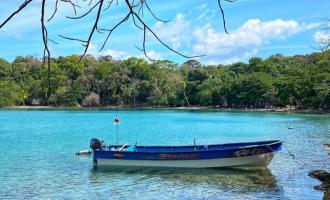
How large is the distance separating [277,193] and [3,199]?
896cm

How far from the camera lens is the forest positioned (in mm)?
94062

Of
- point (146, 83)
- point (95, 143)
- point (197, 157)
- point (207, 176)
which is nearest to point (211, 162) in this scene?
point (197, 157)

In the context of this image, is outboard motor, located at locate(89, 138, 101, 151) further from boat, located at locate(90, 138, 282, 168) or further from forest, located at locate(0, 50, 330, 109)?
forest, located at locate(0, 50, 330, 109)

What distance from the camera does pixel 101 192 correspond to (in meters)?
15.5

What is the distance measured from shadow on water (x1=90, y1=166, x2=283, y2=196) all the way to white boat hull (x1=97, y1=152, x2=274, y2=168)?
27 cm

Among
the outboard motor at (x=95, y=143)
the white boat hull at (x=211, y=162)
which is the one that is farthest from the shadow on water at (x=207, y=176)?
the outboard motor at (x=95, y=143)

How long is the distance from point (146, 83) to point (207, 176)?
91.0 m

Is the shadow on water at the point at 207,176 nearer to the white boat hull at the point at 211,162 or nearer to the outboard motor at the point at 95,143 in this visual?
the white boat hull at the point at 211,162

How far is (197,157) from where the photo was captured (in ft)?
64.8

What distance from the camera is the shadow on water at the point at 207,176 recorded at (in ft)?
53.4

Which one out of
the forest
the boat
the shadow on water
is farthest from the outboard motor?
the forest

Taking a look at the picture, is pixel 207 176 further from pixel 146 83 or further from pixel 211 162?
pixel 146 83

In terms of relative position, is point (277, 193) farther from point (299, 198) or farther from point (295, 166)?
point (295, 166)

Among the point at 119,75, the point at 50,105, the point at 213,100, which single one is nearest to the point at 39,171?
the point at 213,100
